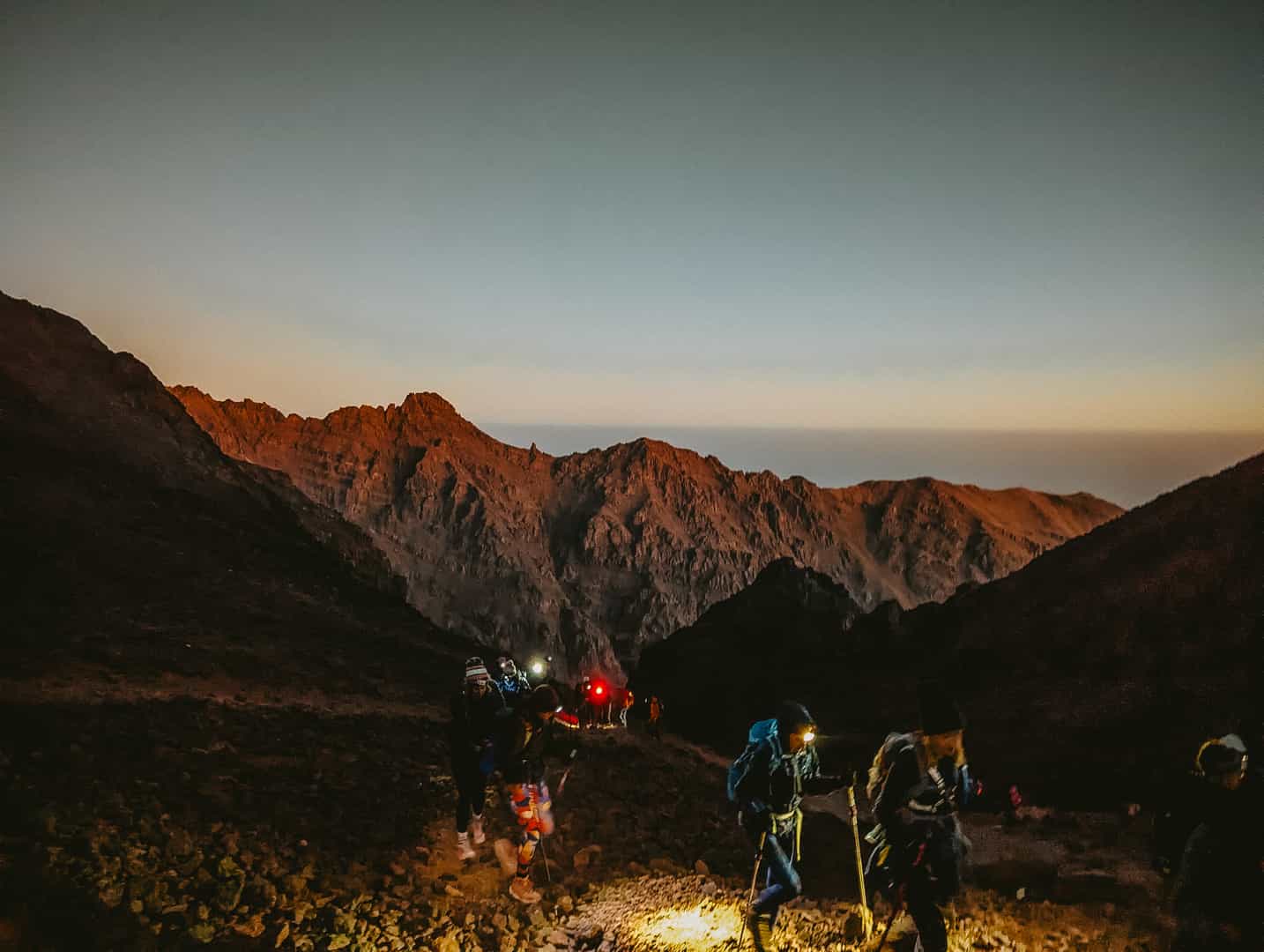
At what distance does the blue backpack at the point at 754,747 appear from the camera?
7133 millimetres

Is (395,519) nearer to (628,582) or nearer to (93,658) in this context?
(628,582)

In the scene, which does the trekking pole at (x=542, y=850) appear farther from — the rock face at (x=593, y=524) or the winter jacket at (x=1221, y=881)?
the rock face at (x=593, y=524)

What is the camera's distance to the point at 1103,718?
26.2 metres

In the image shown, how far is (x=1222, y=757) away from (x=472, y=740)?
26.7 feet

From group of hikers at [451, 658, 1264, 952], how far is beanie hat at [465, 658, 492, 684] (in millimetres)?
1124

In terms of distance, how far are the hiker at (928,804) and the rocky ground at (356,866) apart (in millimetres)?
1567

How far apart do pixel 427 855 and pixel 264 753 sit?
5923 millimetres

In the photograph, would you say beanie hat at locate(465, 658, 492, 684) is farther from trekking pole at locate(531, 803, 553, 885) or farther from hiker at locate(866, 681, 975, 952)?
hiker at locate(866, 681, 975, 952)

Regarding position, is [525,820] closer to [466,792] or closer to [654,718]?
[466,792]

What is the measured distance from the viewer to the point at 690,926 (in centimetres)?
852

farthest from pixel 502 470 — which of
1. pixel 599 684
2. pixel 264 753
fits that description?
pixel 264 753

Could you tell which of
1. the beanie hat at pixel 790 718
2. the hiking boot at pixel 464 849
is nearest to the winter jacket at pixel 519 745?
the hiking boot at pixel 464 849

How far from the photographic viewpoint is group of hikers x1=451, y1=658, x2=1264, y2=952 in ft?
15.9

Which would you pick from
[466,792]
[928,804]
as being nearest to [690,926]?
[466,792]
